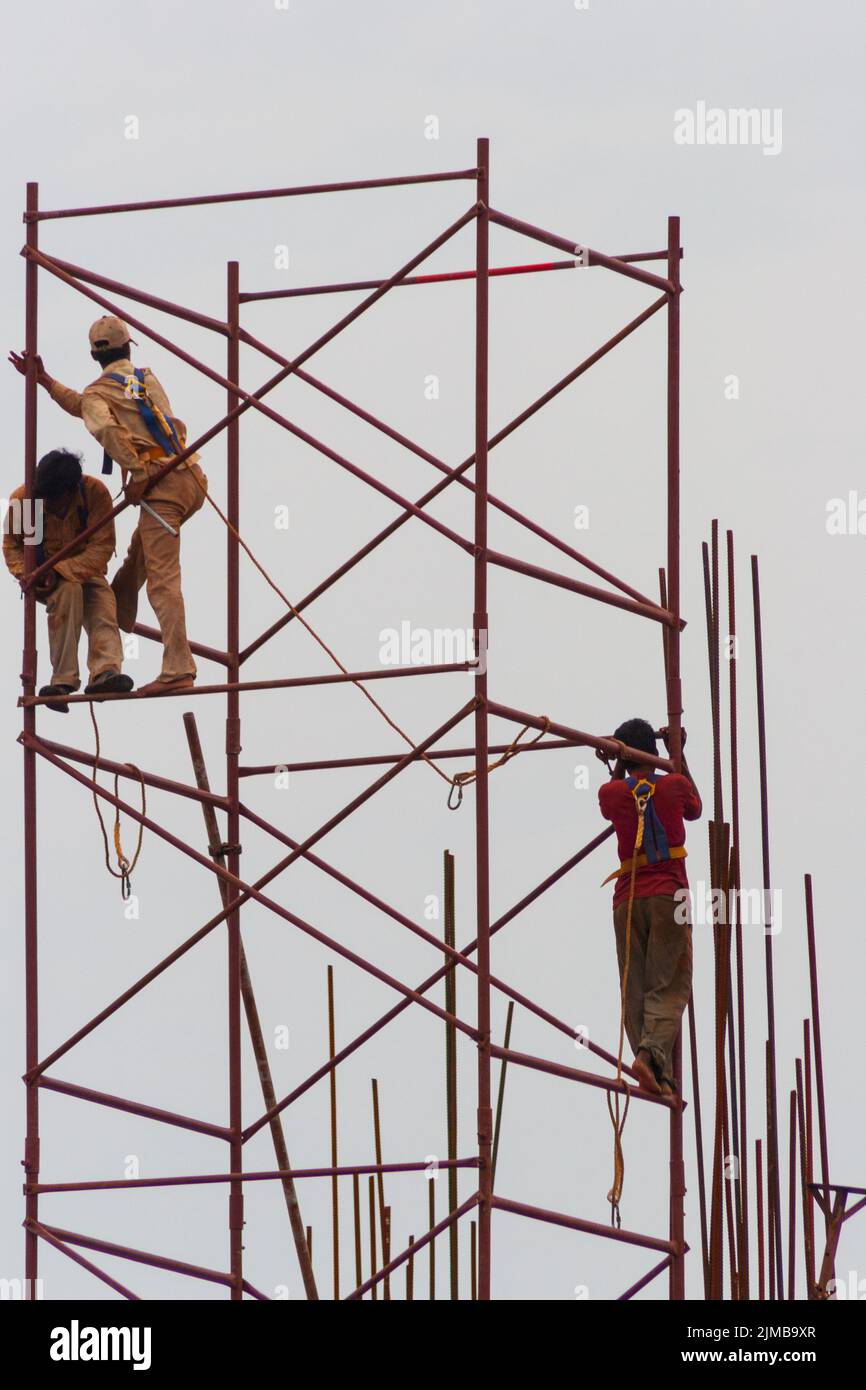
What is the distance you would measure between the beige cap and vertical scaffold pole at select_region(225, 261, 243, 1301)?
111 cm

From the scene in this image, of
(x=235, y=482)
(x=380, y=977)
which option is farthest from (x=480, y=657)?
(x=235, y=482)

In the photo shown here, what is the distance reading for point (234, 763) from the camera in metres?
37.2

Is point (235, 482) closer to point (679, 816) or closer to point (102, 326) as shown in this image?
point (102, 326)

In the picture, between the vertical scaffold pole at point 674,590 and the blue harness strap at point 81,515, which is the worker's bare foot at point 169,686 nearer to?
the blue harness strap at point 81,515

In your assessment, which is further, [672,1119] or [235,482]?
[235,482]

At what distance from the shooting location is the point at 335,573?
121 feet

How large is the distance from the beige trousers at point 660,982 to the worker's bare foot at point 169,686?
3785 millimetres

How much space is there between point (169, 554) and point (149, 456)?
0.79 m

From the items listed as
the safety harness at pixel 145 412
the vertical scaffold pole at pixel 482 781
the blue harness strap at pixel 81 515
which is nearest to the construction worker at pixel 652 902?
the vertical scaffold pole at pixel 482 781

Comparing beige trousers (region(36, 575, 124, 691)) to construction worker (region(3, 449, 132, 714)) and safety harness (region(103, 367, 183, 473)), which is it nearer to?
construction worker (region(3, 449, 132, 714))

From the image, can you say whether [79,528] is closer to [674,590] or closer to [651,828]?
[674,590]

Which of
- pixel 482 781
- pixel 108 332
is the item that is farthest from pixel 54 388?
pixel 482 781

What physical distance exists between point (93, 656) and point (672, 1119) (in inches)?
225

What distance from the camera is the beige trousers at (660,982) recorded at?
35219mm
